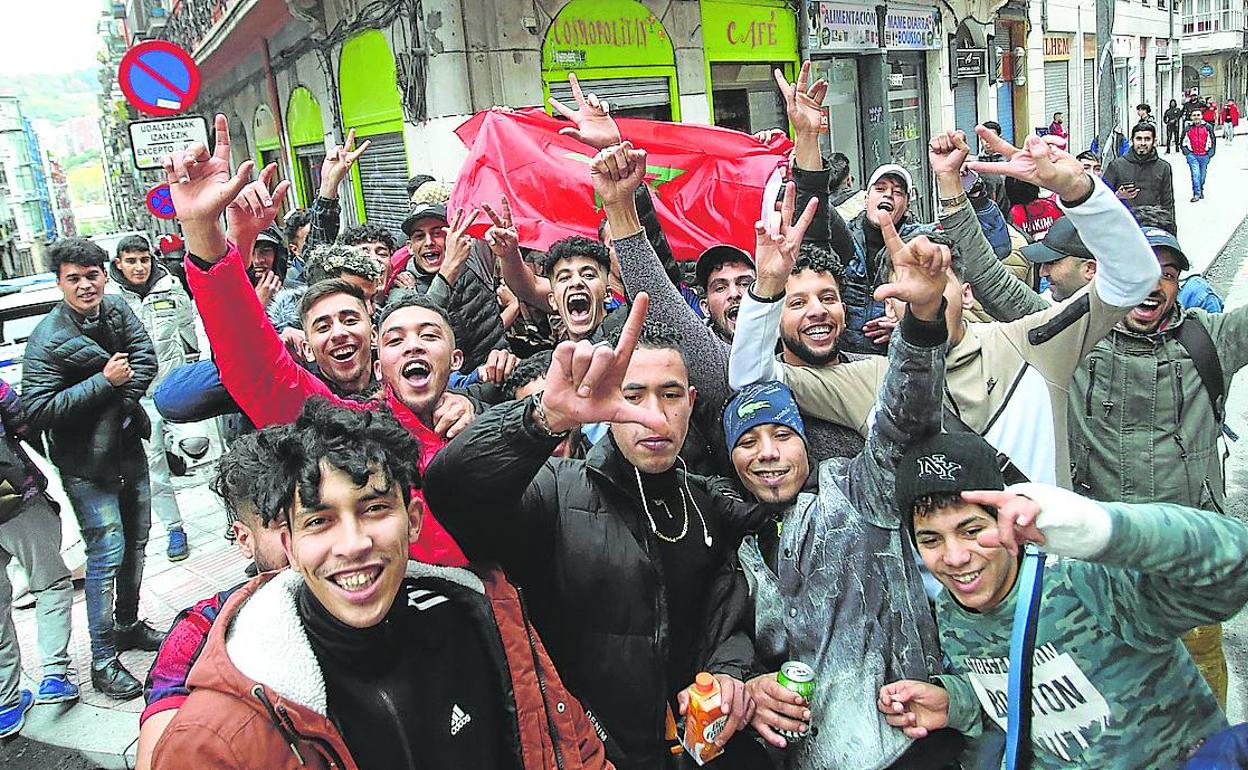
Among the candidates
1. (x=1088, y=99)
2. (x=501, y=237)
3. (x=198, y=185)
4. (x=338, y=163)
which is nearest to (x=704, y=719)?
(x=198, y=185)

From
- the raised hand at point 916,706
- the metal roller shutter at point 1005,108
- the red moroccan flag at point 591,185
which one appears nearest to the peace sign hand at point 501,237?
the red moroccan flag at point 591,185

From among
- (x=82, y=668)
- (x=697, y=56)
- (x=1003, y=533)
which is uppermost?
(x=697, y=56)

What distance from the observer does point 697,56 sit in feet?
31.6

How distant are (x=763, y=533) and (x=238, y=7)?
11.3 metres

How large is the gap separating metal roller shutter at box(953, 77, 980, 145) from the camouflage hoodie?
16432mm

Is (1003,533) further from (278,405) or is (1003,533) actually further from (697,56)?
(697,56)

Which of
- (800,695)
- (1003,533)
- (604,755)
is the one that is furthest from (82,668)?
(1003,533)

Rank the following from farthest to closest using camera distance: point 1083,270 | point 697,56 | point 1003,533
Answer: point 697,56 → point 1083,270 → point 1003,533

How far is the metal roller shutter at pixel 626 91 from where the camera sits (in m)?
8.36

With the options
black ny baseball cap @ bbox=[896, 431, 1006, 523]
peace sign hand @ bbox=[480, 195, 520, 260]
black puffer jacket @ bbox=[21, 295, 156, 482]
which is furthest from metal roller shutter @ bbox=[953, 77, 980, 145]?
black ny baseball cap @ bbox=[896, 431, 1006, 523]

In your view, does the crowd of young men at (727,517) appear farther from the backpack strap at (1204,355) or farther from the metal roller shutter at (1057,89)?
the metal roller shutter at (1057,89)

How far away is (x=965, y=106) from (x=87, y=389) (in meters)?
17.2

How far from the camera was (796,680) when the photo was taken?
1.97 metres

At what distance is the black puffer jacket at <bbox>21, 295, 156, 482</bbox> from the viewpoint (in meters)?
3.78
